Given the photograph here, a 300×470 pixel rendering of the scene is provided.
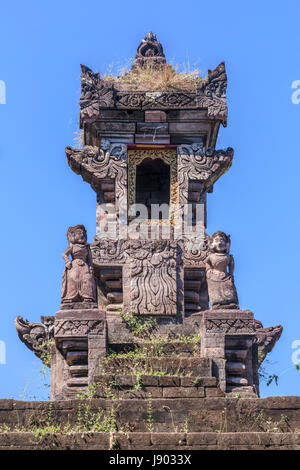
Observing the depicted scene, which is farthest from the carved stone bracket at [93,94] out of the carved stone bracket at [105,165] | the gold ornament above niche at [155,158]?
the gold ornament above niche at [155,158]

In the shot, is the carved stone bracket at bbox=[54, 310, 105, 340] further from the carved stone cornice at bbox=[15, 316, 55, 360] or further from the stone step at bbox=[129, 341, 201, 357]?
the carved stone cornice at bbox=[15, 316, 55, 360]

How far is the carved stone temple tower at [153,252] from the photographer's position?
843 inches

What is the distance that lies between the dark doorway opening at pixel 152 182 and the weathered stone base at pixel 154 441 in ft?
31.3

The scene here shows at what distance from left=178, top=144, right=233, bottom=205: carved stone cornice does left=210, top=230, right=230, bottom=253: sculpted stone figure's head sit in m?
2.25

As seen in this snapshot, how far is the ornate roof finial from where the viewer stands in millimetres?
26344

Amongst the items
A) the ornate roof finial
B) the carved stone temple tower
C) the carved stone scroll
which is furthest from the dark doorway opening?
the carved stone scroll

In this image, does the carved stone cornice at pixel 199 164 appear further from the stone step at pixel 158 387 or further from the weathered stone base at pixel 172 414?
the weathered stone base at pixel 172 414

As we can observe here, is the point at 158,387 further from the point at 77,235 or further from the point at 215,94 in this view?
the point at 215,94

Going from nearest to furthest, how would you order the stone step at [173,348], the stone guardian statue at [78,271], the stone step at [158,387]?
the stone step at [158,387] → the stone step at [173,348] → the stone guardian statue at [78,271]
